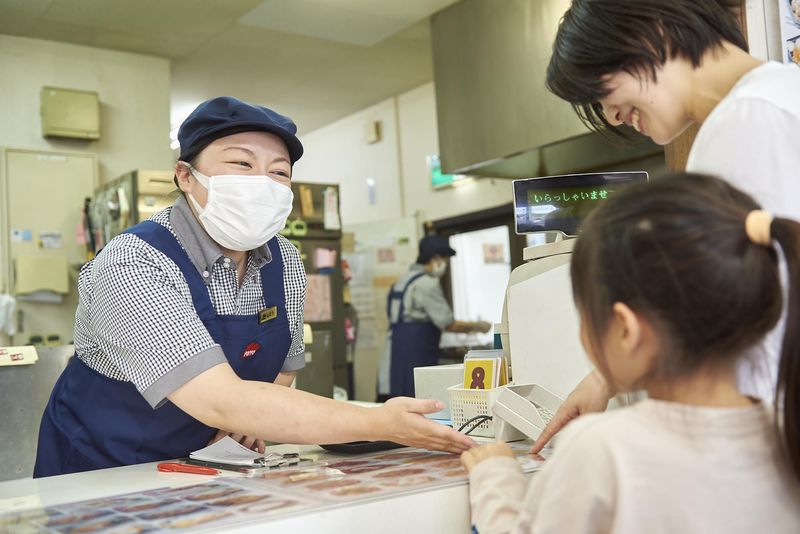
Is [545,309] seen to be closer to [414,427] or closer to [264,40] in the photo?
[414,427]

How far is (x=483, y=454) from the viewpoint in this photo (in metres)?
1.22

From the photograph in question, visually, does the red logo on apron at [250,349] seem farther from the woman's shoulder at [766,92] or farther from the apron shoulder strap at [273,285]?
the woman's shoulder at [766,92]

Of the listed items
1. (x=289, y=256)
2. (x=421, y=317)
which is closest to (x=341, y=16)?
(x=421, y=317)

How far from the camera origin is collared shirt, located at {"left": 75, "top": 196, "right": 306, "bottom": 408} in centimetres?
139

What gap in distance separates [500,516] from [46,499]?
73 cm

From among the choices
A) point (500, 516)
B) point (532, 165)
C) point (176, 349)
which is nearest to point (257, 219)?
point (176, 349)

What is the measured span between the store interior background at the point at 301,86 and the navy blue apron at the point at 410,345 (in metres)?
0.84

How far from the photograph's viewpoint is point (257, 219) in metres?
1.68

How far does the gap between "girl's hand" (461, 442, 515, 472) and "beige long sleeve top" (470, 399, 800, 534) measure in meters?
0.33

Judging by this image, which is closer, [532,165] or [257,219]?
[257,219]

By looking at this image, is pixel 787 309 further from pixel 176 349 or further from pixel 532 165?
pixel 532 165

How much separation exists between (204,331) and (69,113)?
4.79 meters

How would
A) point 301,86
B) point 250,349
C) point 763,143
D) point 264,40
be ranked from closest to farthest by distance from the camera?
1. point 763,143
2. point 250,349
3. point 264,40
4. point 301,86

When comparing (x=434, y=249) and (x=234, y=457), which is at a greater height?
(x=434, y=249)
